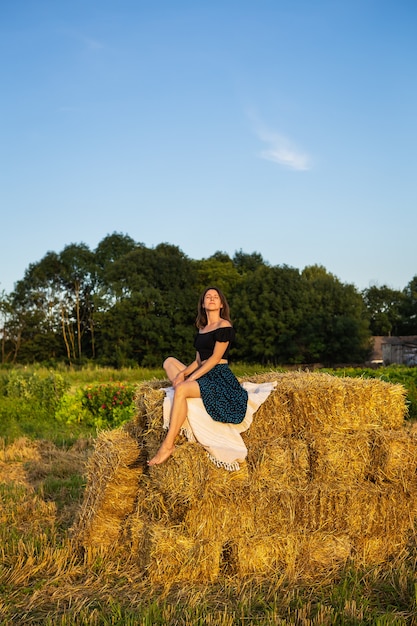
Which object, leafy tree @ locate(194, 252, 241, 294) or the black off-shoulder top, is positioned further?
leafy tree @ locate(194, 252, 241, 294)

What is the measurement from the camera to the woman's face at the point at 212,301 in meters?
6.41

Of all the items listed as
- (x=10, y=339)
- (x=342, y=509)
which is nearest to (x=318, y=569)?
(x=342, y=509)

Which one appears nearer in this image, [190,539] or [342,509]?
[190,539]

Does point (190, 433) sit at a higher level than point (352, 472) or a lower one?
higher

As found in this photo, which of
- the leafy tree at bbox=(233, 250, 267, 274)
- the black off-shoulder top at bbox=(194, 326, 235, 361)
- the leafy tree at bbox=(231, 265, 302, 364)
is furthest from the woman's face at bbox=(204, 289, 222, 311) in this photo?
the leafy tree at bbox=(233, 250, 267, 274)

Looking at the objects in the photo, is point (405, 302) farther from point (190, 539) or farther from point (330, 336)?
point (190, 539)

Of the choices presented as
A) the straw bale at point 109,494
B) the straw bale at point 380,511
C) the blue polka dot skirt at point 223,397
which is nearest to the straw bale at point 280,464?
the blue polka dot skirt at point 223,397

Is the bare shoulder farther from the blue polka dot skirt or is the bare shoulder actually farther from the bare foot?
the bare foot

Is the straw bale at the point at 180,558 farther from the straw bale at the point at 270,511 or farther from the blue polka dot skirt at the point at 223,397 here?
the blue polka dot skirt at the point at 223,397

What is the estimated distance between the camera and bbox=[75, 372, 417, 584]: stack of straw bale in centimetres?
512

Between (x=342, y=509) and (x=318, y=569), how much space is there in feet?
2.10

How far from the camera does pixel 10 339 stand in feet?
153

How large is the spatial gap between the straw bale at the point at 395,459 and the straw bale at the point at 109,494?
2140 millimetres

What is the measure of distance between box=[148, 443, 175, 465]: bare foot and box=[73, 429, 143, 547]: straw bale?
445 millimetres
